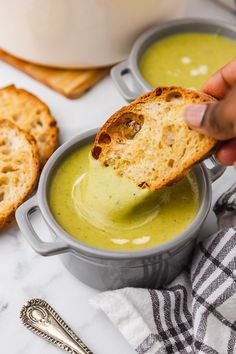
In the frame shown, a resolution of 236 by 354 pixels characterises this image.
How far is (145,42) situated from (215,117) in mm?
832

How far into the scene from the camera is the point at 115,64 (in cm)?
204

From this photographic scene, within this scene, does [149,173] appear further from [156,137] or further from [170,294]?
[170,294]

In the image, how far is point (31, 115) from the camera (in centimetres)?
186

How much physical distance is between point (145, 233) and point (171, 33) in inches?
34.0

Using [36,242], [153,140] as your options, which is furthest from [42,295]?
[153,140]

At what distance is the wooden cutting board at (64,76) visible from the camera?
6.47 feet

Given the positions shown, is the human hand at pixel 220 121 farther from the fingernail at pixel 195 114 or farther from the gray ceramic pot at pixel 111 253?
the gray ceramic pot at pixel 111 253

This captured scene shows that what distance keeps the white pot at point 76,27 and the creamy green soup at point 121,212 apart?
556mm

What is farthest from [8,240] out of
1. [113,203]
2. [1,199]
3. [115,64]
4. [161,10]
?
[161,10]

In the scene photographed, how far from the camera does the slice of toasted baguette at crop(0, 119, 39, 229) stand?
1.63 m

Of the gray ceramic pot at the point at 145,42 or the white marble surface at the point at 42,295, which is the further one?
the gray ceramic pot at the point at 145,42

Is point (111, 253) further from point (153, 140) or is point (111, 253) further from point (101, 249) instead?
point (153, 140)

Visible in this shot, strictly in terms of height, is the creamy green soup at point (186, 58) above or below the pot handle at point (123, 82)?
below

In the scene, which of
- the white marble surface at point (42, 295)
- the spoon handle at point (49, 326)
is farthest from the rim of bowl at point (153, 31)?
the spoon handle at point (49, 326)
